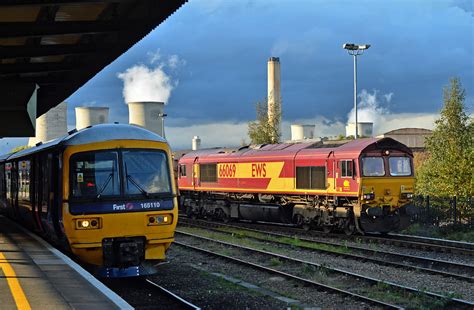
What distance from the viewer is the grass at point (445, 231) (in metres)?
22.2

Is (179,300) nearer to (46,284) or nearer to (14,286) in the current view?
(46,284)

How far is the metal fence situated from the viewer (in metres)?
24.4

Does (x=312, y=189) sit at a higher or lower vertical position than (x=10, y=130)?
lower

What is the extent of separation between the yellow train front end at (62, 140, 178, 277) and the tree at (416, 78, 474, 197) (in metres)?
15.7

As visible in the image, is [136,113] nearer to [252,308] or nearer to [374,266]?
[374,266]

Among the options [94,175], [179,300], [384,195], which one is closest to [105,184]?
[94,175]

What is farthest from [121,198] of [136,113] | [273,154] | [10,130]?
[136,113]

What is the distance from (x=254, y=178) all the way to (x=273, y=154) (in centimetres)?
154

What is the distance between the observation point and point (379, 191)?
2220cm

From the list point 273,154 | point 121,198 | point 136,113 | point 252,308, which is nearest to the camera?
point 252,308

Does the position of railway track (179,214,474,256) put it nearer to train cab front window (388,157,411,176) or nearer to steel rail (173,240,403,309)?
train cab front window (388,157,411,176)

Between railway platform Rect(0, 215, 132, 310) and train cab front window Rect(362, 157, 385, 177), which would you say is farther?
train cab front window Rect(362, 157, 385, 177)

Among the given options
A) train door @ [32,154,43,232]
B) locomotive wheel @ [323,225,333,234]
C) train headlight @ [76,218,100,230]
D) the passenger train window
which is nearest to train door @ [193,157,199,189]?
locomotive wheel @ [323,225,333,234]

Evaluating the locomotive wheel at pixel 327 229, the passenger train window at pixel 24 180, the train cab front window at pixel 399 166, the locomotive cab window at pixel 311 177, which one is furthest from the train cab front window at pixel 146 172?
the locomotive wheel at pixel 327 229
